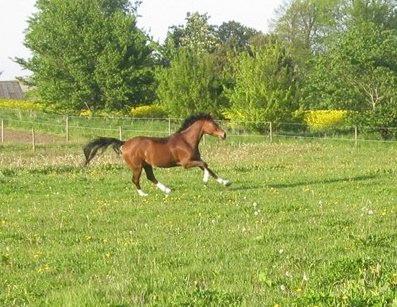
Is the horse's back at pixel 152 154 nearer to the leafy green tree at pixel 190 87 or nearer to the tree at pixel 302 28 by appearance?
the leafy green tree at pixel 190 87

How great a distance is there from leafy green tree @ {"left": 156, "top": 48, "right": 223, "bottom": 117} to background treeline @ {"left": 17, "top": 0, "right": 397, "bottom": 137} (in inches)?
2.7

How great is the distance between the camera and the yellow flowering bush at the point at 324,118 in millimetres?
44300

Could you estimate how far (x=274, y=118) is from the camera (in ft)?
134

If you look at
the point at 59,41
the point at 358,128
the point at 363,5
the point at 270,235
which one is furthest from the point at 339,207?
the point at 363,5

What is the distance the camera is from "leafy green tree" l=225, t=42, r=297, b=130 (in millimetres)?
40656

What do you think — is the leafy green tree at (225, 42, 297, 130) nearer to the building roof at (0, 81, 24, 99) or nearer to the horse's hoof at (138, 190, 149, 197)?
the horse's hoof at (138, 190, 149, 197)

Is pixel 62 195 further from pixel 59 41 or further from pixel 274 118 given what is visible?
pixel 59 41

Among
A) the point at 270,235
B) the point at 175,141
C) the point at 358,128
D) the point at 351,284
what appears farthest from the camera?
the point at 358,128

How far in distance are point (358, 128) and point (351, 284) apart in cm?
3405

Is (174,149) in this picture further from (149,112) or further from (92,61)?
(149,112)

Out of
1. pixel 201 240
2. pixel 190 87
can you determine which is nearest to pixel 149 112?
pixel 190 87

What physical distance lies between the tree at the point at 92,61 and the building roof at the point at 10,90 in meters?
45.2

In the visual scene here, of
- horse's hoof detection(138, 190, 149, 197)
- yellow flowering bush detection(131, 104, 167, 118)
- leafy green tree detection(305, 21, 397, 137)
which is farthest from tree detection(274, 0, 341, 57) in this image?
horse's hoof detection(138, 190, 149, 197)

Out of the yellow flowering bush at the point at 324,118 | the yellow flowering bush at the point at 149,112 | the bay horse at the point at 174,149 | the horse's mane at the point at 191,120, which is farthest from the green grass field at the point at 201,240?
the yellow flowering bush at the point at 149,112
